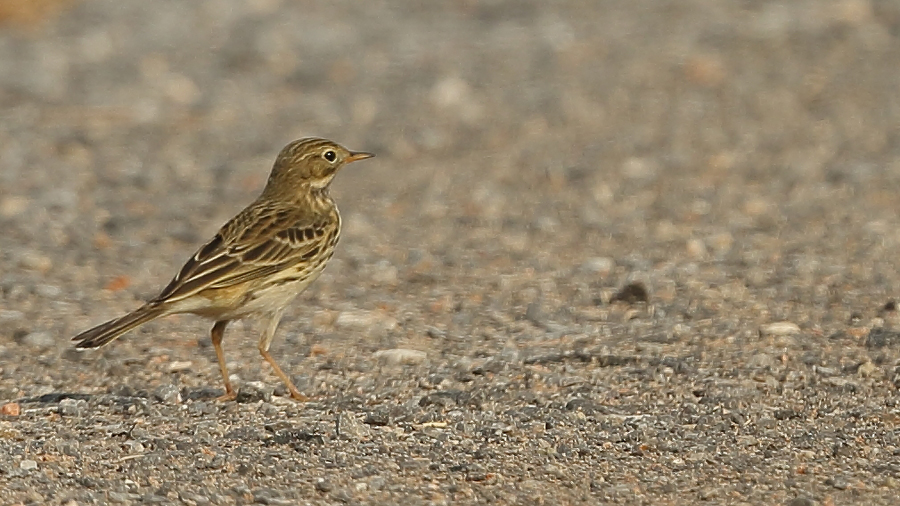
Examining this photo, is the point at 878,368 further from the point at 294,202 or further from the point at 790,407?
the point at 294,202

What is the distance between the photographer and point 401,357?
8016 millimetres

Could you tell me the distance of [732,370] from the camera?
7.49m

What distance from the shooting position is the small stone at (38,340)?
8.41m

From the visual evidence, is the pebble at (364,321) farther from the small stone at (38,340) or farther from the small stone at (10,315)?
the small stone at (10,315)

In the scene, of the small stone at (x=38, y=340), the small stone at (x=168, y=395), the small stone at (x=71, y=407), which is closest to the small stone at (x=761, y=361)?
the small stone at (x=168, y=395)

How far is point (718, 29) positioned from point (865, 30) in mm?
1648

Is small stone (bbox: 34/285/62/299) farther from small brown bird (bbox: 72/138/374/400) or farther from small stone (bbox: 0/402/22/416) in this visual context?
small stone (bbox: 0/402/22/416)

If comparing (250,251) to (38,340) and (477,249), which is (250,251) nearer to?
(38,340)

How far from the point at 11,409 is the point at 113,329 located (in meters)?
0.62

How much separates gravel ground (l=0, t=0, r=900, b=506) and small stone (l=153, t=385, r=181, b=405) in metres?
0.02

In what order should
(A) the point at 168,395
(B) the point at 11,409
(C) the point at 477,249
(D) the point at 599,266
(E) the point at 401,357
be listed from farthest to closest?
(C) the point at 477,249 < (D) the point at 599,266 < (E) the point at 401,357 < (A) the point at 168,395 < (B) the point at 11,409

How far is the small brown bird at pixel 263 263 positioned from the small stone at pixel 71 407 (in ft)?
0.87

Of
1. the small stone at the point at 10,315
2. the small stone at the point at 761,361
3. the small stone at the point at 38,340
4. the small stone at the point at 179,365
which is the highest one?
the small stone at the point at 10,315

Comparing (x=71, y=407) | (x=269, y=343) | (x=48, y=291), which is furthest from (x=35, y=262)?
(x=71, y=407)
